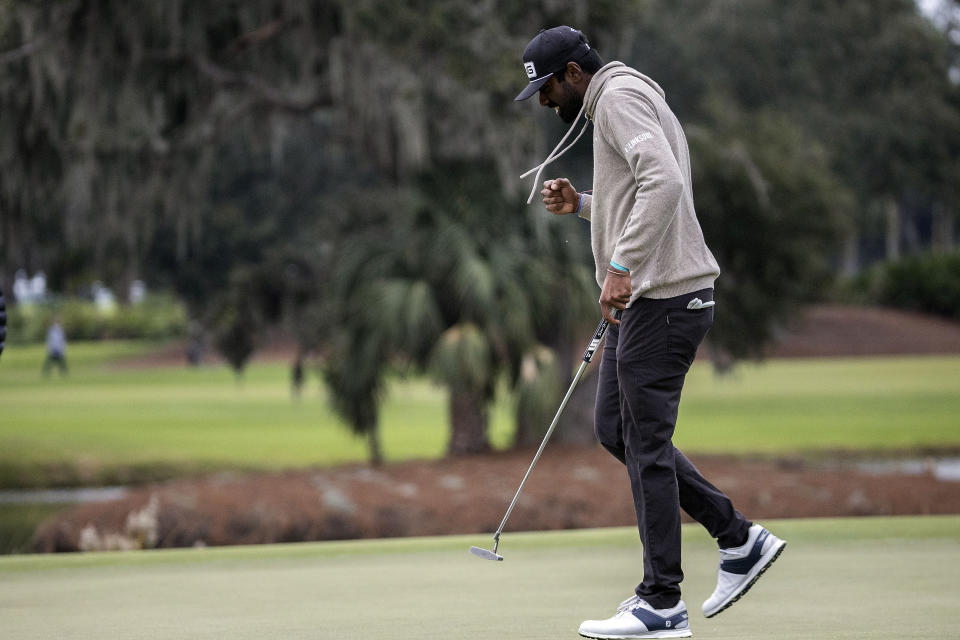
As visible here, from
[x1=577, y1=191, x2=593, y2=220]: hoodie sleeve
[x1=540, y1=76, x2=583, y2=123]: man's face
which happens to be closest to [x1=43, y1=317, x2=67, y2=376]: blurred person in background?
[x1=577, y1=191, x2=593, y2=220]: hoodie sleeve

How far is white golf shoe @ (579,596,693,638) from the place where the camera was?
3418 millimetres

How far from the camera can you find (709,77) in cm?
2427

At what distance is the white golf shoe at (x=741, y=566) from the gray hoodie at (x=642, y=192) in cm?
77

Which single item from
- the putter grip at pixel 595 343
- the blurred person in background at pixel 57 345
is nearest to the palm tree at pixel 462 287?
the putter grip at pixel 595 343

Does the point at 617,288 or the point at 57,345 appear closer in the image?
the point at 617,288

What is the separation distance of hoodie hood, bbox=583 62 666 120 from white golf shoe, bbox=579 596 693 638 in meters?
1.35

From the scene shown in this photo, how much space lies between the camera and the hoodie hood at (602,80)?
3.62 metres

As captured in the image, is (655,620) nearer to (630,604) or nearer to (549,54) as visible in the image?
(630,604)

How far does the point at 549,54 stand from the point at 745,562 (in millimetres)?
1528

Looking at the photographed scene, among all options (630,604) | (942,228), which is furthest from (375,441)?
(942,228)

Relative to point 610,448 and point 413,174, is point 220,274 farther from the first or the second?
point 610,448

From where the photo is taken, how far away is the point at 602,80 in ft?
11.9

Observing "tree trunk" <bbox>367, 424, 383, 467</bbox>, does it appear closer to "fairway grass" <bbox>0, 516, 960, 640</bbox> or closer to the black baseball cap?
"fairway grass" <bbox>0, 516, 960, 640</bbox>

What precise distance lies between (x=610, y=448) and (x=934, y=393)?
94.6 feet
